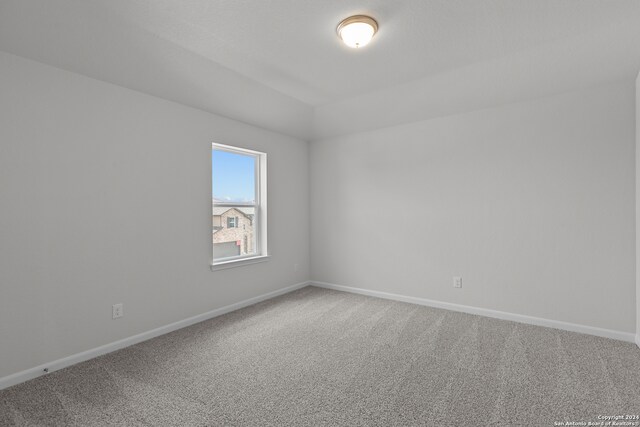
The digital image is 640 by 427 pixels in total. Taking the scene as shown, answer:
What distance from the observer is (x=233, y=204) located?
4000 mm

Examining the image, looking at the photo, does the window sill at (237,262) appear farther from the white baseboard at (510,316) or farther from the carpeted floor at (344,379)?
the white baseboard at (510,316)

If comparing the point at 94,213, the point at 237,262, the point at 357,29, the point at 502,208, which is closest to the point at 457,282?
the point at 502,208

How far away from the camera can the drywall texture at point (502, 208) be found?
9.75ft

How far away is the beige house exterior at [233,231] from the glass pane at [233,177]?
14 cm

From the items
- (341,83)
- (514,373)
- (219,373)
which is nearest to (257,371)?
(219,373)

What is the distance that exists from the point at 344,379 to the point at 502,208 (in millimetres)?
2539

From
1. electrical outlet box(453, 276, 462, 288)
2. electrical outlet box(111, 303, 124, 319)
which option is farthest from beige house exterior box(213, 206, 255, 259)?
electrical outlet box(453, 276, 462, 288)

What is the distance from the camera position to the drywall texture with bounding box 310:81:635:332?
2.97 metres

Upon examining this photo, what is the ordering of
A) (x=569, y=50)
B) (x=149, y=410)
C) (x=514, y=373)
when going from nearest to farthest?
(x=149, y=410) < (x=514, y=373) < (x=569, y=50)

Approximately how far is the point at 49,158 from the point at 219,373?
2054 millimetres

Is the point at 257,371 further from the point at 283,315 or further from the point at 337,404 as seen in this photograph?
the point at 283,315

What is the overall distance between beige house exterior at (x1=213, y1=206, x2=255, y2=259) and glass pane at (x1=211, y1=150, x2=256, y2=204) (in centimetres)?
14

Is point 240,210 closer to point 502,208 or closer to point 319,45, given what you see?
point 319,45

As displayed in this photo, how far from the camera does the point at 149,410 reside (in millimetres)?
1906
